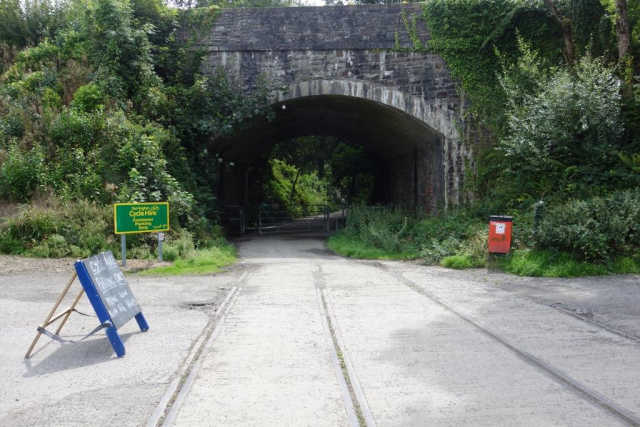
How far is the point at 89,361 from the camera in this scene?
5.56m

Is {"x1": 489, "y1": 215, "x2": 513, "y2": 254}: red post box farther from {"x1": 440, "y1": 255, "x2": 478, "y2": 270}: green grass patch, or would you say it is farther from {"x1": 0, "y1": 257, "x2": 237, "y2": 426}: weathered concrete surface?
{"x1": 0, "y1": 257, "x2": 237, "y2": 426}: weathered concrete surface

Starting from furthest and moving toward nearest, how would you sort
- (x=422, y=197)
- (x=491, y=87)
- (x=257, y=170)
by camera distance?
(x=257, y=170)
(x=422, y=197)
(x=491, y=87)

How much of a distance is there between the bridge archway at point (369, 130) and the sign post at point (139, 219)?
19.1 feet

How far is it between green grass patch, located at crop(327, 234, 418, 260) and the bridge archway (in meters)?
3.29

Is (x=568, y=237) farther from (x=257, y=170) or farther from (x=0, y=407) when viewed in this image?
(x=257, y=170)

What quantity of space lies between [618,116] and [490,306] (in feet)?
27.0

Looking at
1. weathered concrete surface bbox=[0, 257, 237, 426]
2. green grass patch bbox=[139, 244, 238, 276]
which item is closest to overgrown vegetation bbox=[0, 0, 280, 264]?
green grass patch bbox=[139, 244, 238, 276]

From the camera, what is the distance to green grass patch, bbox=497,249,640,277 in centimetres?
1032

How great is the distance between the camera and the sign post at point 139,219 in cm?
1134

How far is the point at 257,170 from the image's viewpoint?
97.2ft

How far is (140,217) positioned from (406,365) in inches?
318

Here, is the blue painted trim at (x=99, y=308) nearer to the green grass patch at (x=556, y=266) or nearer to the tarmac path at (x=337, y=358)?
the tarmac path at (x=337, y=358)

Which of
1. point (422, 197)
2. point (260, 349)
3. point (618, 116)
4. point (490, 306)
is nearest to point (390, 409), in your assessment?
point (260, 349)

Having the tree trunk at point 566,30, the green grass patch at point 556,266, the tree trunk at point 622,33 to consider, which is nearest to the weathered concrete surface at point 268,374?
the green grass patch at point 556,266
